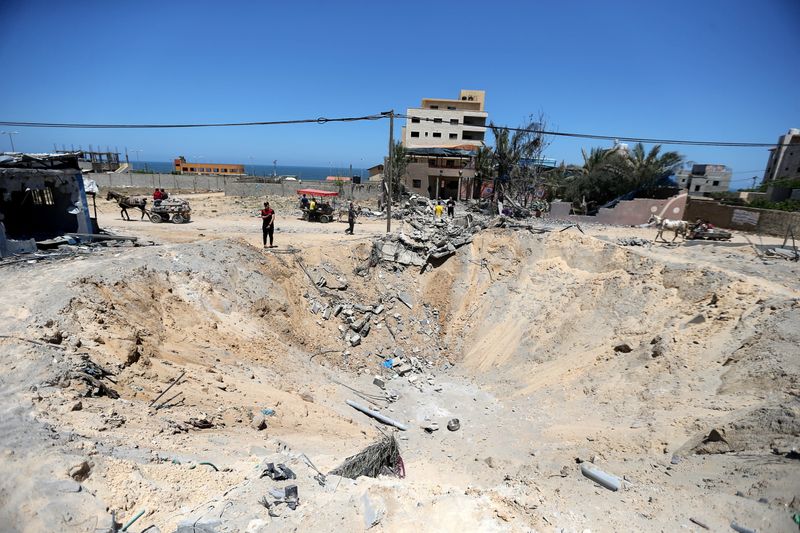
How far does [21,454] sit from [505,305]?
1358cm

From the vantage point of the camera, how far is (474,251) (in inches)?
668

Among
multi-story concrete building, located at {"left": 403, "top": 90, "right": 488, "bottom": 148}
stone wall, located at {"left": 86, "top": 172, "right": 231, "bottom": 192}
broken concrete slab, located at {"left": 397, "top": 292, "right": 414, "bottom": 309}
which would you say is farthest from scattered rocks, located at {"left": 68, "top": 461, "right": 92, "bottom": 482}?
multi-story concrete building, located at {"left": 403, "top": 90, "right": 488, "bottom": 148}

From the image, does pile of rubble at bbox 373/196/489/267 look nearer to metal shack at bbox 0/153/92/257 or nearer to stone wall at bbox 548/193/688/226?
stone wall at bbox 548/193/688/226

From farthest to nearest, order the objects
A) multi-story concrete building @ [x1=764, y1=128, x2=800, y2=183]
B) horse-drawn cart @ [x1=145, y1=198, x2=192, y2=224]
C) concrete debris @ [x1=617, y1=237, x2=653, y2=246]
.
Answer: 1. multi-story concrete building @ [x1=764, y1=128, x2=800, y2=183]
2. horse-drawn cart @ [x1=145, y1=198, x2=192, y2=224]
3. concrete debris @ [x1=617, y1=237, x2=653, y2=246]

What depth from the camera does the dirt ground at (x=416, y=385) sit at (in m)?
4.89

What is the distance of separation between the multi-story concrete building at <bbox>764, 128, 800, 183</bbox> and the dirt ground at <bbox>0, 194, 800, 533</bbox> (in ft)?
104

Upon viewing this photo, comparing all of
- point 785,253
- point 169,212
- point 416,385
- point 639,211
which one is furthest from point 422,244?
point 639,211

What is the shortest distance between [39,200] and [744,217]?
28963mm

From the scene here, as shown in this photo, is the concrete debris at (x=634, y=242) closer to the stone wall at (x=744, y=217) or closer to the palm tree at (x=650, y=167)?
the stone wall at (x=744, y=217)

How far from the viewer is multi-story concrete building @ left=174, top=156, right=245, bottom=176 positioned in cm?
5700

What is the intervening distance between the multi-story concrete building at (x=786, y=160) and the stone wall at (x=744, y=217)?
24.0 metres

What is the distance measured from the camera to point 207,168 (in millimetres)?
64125

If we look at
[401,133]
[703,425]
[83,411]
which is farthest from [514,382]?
[401,133]

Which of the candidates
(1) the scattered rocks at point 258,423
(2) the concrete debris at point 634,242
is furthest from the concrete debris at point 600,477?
(2) the concrete debris at point 634,242
